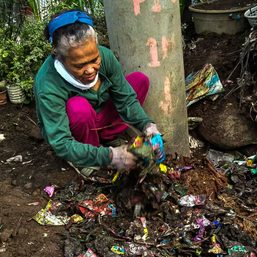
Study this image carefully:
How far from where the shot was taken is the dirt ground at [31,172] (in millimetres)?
2570

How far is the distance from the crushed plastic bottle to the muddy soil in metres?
2.74

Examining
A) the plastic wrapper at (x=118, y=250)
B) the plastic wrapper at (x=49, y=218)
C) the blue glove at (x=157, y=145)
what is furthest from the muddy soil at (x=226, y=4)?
the plastic wrapper at (x=118, y=250)

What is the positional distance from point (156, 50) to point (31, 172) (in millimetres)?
1241

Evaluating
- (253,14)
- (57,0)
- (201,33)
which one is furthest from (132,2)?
(57,0)

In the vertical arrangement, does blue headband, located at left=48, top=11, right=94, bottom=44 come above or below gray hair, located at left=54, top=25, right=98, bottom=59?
above

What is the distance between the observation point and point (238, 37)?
4492mm

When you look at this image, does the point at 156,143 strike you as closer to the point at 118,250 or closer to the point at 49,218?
the point at 118,250

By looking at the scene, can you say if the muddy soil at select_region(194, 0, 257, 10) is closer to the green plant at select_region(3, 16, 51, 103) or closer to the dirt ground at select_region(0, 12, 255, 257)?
the dirt ground at select_region(0, 12, 255, 257)

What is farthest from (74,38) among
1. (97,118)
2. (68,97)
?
(97,118)

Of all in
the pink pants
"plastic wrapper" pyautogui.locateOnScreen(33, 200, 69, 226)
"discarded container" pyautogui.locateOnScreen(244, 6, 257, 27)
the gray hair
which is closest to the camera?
the gray hair

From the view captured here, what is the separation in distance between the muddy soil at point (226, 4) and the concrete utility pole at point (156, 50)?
221cm

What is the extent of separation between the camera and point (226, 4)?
510cm

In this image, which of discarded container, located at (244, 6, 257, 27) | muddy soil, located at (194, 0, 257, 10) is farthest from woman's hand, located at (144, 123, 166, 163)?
muddy soil, located at (194, 0, 257, 10)

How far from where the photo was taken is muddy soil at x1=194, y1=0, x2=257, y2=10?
4.97 m
